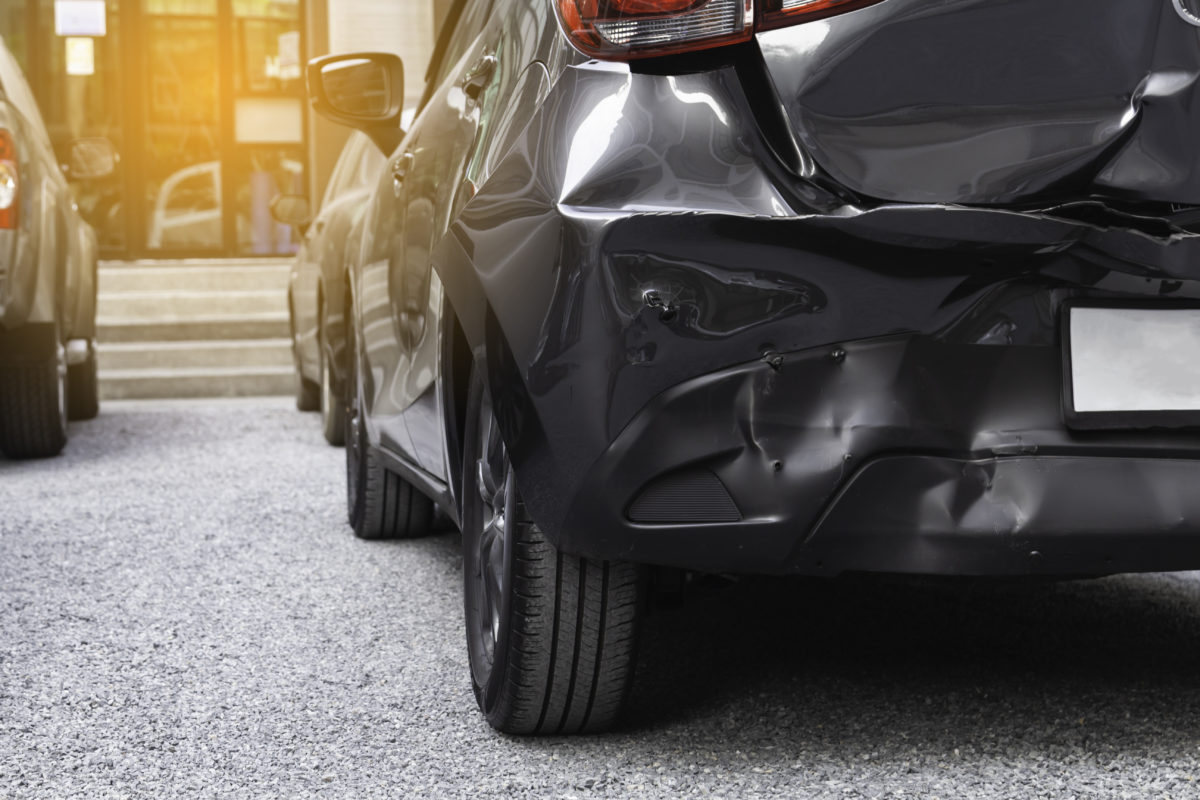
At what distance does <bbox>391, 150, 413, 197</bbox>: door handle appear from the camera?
11.4 ft

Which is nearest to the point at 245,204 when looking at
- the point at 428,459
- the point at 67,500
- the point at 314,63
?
the point at 67,500

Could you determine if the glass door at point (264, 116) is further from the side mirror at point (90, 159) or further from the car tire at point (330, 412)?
the car tire at point (330, 412)

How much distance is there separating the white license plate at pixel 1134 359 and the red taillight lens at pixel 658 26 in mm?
618

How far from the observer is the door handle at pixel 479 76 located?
8.77 feet

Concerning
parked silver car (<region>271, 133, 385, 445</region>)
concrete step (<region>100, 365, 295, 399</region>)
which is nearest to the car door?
parked silver car (<region>271, 133, 385, 445</region>)

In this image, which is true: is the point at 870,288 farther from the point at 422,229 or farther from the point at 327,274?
the point at 327,274

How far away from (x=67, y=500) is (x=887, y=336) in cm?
403

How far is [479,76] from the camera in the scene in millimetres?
2746

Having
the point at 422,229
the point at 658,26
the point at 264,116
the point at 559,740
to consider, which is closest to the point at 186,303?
the point at 264,116

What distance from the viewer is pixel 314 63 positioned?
3.90m

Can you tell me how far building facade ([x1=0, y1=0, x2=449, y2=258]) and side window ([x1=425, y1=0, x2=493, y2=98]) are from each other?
9384mm

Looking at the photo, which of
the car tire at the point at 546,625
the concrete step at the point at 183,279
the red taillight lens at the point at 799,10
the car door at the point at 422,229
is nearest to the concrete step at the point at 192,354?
the concrete step at the point at 183,279

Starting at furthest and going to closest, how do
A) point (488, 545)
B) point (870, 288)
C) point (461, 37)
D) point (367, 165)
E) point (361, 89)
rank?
point (367, 165) < point (361, 89) < point (461, 37) < point (488, 545) < point (870, 288)

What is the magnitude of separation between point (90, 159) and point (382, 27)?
19.4 ft
